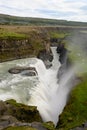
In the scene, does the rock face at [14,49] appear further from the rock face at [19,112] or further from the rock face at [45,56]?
the rock face at [19,112]

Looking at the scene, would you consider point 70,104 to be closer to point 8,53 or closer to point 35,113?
point 35,113

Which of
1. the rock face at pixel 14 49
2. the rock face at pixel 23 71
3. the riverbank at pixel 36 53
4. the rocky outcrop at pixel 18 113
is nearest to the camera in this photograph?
the riverbank at pixel 36 53

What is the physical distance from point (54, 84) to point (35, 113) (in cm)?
2159

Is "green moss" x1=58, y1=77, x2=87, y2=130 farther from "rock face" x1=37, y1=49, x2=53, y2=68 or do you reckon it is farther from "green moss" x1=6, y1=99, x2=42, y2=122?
"rock face" x1=37, y1=49, x2=53, y2=68

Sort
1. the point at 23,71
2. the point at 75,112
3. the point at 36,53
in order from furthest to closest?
the point at 36,53 → the point at 23,71 → the point at 75,112

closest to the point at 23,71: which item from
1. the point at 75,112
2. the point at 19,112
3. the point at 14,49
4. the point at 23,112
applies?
the point at 14,49

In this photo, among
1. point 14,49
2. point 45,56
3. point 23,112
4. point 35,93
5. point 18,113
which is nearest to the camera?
point 18,113

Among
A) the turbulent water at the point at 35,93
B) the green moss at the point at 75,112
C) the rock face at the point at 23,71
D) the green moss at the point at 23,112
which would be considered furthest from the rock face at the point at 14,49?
the green moss at the point at 23,112

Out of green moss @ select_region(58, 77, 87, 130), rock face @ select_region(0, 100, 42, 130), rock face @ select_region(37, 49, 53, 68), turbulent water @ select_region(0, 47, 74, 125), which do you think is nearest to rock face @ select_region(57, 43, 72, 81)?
rock face @ select_region(37, 49, 53, 68)

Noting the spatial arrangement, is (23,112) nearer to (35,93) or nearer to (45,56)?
(35,93)

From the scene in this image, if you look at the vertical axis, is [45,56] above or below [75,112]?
below

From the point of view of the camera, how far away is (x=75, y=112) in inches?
1273

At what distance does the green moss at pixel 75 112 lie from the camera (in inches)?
1165

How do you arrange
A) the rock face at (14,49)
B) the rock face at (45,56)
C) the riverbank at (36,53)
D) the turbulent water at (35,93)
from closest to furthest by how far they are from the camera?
the riverbank at (36,53) → the turbulent water at (35,93) → the rock face at (14,49) → the rock face at (45,56)
